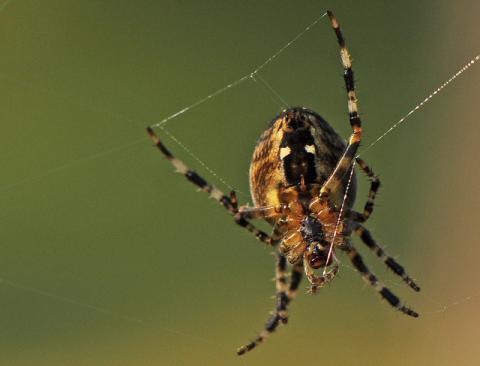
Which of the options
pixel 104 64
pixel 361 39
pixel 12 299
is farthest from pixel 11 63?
pixel 361 39

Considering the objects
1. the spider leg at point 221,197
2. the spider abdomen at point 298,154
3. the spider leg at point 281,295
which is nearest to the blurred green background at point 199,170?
the spider leg at point 281,295

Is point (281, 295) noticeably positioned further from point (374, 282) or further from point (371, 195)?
point (371, 195)

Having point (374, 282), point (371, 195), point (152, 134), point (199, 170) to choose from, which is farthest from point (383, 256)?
point (199, 170)

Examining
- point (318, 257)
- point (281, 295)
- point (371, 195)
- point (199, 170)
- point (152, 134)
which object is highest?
point (199, 170)

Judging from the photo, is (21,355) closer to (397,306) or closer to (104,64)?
(104,64)

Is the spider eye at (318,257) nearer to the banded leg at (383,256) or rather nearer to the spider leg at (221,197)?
the spider leg at (221,197)

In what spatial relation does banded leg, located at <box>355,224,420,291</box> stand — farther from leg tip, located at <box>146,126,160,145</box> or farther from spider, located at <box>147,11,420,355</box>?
leg tip, located at <box>146,126,160,145</box>

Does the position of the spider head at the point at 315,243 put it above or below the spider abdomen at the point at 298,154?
below
